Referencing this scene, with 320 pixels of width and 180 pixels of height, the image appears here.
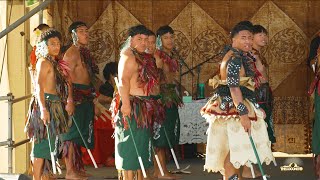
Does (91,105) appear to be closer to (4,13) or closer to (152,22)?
(4,13)

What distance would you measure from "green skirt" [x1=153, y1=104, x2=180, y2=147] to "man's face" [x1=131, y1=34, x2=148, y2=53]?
1.45 meters

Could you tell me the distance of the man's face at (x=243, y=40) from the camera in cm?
918

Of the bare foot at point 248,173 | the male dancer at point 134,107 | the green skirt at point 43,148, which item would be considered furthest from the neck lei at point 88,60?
the bare foot at point 248,173

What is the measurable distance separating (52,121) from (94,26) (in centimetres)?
437

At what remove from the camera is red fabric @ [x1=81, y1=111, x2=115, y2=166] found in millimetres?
12336

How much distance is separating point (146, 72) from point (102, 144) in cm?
313

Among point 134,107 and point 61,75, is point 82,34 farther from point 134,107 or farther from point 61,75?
point 134,107

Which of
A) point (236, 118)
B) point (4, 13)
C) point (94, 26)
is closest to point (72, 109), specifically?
point (4, 13)

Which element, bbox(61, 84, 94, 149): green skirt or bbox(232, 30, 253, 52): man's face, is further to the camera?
bbox(61, 84, 94, 149): green skirt

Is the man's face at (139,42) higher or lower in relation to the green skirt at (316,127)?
higher

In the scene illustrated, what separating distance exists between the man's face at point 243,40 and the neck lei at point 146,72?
0.93m

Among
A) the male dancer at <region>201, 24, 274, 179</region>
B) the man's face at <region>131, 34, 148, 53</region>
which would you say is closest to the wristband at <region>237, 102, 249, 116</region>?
the male dancer at <region>201, 24, 274, 179</region>

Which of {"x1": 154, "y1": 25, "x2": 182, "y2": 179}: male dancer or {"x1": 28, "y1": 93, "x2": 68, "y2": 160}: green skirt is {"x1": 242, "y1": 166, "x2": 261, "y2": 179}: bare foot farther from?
{"x1": 28, "y1": 93, "x2": 68, "y2": 160}: green skirt

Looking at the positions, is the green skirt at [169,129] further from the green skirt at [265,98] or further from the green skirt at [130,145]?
the green skirt at [130,145]
